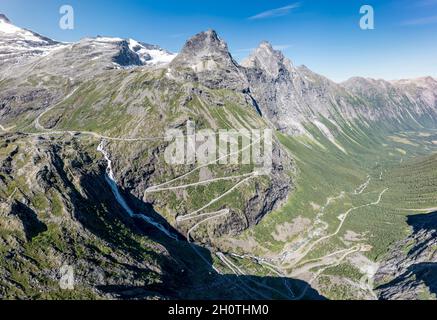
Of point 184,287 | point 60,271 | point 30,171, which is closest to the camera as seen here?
point 60,271

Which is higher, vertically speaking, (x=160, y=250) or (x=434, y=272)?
(x=160, y=250)
